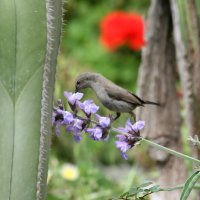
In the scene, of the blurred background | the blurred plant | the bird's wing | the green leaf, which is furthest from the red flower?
the green leaf

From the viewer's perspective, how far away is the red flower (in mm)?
4074

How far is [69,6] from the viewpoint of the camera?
4.99m

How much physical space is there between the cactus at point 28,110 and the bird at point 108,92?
11.3 inches

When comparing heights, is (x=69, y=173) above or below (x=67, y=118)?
below

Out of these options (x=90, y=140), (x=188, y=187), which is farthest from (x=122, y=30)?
(x=188, y=187)

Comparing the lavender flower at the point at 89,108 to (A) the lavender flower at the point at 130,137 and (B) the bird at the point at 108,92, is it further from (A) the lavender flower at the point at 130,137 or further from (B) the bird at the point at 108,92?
(B) the bird at the point at 108,92

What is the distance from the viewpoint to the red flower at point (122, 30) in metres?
4.07

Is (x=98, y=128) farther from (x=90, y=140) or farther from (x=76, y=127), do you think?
(x=90, y=140)

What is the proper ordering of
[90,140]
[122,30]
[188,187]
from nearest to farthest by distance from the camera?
[188,187], [90,140], [122,30]

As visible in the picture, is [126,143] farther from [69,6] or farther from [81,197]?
[69,6]

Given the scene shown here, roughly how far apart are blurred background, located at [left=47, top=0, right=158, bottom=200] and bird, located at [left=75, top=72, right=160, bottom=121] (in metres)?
0.05

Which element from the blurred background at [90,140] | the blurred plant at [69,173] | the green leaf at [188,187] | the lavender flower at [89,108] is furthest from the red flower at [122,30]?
the green leaf at [188,187]

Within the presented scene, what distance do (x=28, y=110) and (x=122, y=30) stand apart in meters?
2.86

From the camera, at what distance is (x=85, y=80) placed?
1.73m
